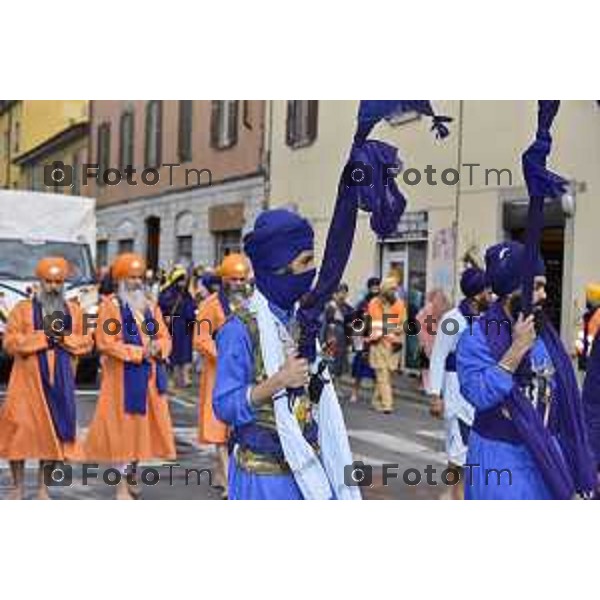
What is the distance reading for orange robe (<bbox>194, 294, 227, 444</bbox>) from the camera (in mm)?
7488

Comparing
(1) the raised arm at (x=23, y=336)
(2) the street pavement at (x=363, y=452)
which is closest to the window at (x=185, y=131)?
(1) the raised arm at (x=23, y=336)

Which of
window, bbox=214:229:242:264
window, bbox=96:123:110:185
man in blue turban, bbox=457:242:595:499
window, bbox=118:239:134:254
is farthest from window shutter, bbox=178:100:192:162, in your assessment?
man in blue turban, bbox=457:242:595:499

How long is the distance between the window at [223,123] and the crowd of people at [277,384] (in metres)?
0.76

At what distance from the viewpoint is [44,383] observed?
22.7 ft

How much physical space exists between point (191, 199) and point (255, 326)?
3.81 m

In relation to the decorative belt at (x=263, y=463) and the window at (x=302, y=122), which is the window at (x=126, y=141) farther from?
the decorative belt at (x=263, y=463)

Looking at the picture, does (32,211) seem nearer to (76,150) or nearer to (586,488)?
(76,150)

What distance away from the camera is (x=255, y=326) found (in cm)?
382

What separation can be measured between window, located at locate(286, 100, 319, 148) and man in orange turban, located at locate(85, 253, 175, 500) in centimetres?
139

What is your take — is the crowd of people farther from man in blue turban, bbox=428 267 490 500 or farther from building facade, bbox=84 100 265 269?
building facade, bbox=84 100 265 269

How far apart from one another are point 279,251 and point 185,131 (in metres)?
3.34

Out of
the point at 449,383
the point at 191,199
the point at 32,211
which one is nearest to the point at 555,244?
the point at 449,383

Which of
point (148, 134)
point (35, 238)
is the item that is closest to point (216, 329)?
point (148, 134)

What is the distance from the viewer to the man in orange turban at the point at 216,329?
7324 millimetres
